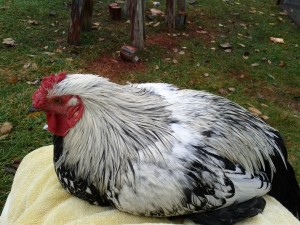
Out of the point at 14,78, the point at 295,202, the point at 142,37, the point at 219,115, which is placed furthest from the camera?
the point at 142,37

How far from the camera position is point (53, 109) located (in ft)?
6.04

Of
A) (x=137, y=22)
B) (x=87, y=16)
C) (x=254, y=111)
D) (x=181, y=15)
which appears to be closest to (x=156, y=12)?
(x=181, y=15)

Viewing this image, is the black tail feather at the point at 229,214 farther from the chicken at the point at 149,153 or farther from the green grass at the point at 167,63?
the green grass at the point at 167,63

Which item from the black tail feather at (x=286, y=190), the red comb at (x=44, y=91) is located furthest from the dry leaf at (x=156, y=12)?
the red comb at (x=44, y=91)

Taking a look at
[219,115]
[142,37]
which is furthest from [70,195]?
[142,37]

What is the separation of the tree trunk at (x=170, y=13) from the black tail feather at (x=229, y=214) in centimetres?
391

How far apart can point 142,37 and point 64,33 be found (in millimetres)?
1154

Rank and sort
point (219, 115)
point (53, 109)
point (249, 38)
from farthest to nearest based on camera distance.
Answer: point (249, 38)
point (219, 115)
point (53, 109)

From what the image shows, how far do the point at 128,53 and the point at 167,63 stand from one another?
20.6 inches

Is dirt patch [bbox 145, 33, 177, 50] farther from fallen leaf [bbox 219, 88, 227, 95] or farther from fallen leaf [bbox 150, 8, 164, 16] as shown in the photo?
fallen leaf [bbox 219, 88, 227, 95]

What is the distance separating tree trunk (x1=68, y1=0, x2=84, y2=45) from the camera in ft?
14.8

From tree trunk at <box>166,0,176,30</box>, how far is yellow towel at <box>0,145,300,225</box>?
3.49 meters

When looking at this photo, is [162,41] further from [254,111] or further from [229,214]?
[229,214]

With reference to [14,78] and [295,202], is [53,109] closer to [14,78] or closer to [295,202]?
[295,202]
